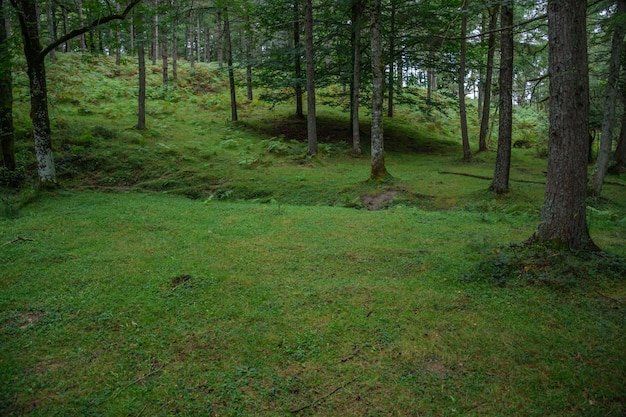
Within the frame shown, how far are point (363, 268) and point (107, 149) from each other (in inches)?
542

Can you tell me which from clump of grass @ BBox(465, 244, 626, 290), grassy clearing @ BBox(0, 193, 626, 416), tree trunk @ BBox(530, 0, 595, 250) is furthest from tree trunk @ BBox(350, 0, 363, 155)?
clump of grass @ BBox(465, 244, 626, 290)

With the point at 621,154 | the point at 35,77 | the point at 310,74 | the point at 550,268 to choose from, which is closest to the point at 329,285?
the point at 550,268

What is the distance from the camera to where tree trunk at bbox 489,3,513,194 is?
10.6 meters

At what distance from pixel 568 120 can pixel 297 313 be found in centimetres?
467

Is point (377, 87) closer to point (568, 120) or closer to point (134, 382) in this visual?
point (568, 120)

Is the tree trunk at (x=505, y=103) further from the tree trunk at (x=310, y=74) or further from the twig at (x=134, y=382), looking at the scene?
the twig at (x=134, y=382)

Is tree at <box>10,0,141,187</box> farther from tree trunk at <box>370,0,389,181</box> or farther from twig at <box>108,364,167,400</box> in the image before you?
twig at <box>108,364,167,400</box>

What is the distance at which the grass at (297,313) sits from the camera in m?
3.53

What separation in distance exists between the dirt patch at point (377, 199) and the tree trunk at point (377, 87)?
1.04 meters

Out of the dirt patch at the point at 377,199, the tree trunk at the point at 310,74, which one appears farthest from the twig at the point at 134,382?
the tree trunk at the point at 310,74

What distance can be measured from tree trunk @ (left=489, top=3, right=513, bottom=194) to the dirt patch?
120 inches

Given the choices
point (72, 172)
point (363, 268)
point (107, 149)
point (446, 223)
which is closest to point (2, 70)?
point (72, 172)

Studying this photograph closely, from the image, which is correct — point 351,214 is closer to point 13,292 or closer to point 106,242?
point 106,242

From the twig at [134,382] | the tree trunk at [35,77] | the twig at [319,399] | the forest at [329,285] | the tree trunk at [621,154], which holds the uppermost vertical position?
the tree trunk at [35,77]
